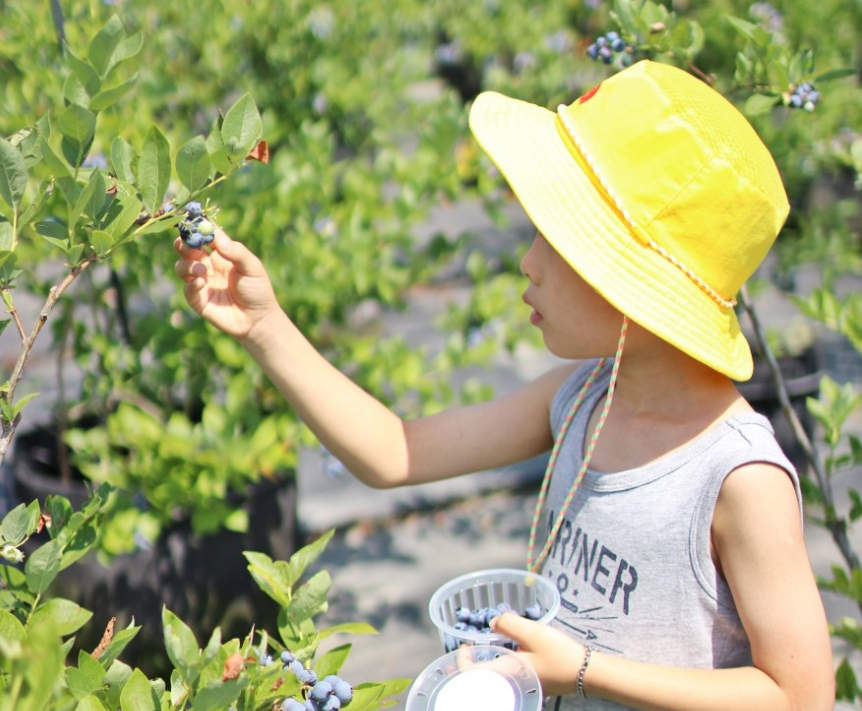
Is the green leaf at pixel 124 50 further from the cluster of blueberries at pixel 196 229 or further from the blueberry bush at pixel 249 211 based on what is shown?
the cluster of blueberries at pixel 196 229

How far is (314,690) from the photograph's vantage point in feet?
2.93

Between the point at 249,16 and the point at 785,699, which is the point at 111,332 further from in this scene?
the point at 785,699

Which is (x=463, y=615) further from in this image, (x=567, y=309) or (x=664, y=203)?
(x=664, y=203)

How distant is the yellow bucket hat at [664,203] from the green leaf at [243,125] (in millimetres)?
356

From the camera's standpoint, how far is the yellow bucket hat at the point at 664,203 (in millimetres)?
1193

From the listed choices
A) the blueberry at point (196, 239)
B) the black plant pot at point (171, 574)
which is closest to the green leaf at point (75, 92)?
the blueberry at point (196, 239)

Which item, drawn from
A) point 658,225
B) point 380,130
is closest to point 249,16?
point 380,130

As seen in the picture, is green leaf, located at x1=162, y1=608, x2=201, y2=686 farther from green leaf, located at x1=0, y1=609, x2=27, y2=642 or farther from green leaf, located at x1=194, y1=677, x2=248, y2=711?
green leaf, located at x1=0, y1=609, x2=27, y2=642

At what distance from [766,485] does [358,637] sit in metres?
1.74

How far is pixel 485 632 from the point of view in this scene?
1.17m

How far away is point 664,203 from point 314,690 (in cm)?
66

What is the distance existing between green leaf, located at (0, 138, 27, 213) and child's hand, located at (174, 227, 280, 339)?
0.42m

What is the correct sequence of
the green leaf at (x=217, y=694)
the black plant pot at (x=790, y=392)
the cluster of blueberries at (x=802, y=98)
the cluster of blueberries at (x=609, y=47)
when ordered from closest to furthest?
the green leaf at (x=217, y=694) < the cluster of blueberries at (x=802, y=98) < the cluster of blueberries at (x=609, y=47) < the black plant pot at (x=790, y=392)

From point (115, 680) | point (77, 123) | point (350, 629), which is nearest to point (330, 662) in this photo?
point (350, 629)
